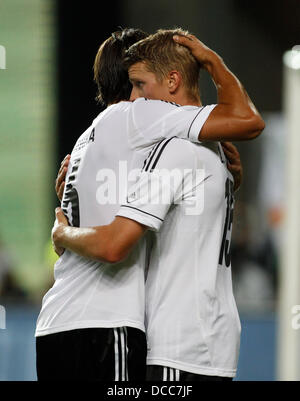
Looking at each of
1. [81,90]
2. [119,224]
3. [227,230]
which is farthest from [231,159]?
[81,90]

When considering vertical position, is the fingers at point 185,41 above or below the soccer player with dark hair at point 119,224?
above

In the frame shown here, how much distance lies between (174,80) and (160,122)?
16 centimetres

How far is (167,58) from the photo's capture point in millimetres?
2277

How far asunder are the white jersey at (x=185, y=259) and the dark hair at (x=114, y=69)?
32 cm

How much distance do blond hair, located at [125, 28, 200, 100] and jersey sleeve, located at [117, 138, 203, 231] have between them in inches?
8.8

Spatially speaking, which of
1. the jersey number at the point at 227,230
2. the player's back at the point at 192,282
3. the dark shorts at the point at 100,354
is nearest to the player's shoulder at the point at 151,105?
the player's back at the point at 192,282

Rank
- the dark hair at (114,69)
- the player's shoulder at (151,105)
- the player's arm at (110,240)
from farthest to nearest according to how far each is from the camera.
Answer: the dark hair at (114,69), the player's shoulder at (151,105), the player's arm at (110,240)

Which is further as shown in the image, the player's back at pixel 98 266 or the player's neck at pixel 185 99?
the player's neck at pixel 185 99

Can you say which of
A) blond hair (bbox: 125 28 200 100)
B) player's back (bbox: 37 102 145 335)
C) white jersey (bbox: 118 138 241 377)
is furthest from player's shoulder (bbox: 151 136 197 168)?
blond hair (bbox: 125 28 200 100)

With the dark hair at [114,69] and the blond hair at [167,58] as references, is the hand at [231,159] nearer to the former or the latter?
the blond hair at [167,58]

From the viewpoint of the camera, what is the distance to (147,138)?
7.16 feet

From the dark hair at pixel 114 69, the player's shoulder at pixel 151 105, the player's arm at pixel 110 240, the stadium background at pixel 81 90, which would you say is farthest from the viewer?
the stadium background at pixel 81 90

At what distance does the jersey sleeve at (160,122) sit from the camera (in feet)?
7.10

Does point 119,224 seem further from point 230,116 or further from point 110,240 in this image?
point 230,116
